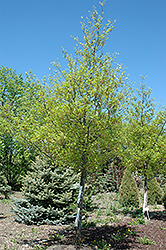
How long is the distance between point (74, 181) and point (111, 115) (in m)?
3.63

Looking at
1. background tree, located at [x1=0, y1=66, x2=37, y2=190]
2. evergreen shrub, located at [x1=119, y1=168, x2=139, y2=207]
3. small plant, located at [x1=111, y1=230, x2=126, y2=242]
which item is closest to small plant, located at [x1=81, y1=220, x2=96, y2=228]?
small plant, located at [x1=111, y1=230, x2=126, y2=242]

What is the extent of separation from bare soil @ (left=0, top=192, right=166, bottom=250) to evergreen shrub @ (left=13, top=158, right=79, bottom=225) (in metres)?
0.30

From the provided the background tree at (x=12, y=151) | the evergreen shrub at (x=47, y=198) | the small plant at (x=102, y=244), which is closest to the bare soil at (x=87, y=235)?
the small plant at (x=102, y=244)

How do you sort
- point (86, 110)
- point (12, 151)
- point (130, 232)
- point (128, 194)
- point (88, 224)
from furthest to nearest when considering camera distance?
1. point (12, 151)
2. point (128, 194)
3. point (88, 224)
4. point (130, 232)
5. point (86, 110)

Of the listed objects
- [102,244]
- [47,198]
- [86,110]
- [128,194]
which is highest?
[86,110]

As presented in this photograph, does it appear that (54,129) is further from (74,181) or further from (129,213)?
(129,213)

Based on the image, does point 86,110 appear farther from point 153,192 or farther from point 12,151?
point 12,151

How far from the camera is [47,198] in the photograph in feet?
21.9

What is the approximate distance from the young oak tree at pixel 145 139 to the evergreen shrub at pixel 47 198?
2.36m

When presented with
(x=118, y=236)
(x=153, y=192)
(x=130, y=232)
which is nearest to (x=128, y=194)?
(x=153, y=192)

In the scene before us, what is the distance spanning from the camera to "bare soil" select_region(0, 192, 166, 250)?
15.8ft

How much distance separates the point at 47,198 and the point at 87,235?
71.9 inches

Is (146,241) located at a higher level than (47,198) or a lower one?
lower

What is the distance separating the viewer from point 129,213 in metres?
8.41
